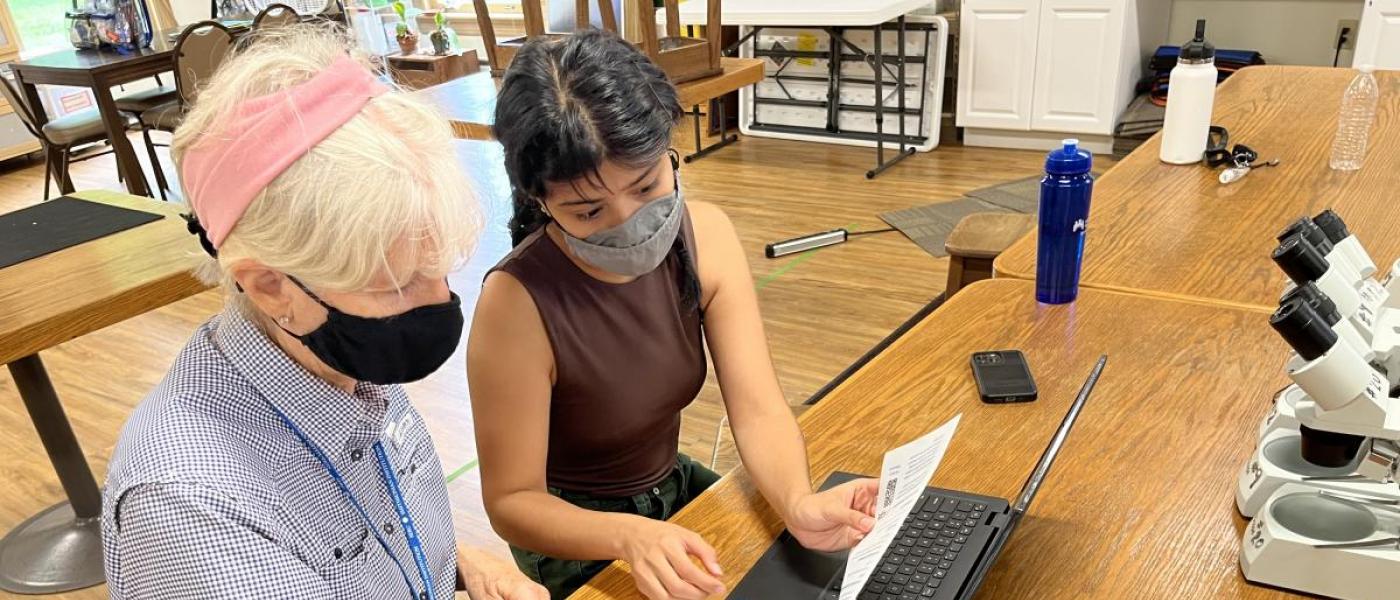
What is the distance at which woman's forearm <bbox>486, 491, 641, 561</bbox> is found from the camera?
106 centimetres

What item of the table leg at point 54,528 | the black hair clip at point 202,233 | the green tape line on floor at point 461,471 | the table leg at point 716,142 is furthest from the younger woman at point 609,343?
the table leg at point 716,142

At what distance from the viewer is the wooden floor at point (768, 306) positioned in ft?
8.71

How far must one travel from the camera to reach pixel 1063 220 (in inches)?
54.6

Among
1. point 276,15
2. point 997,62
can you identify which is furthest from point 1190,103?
point 276,15

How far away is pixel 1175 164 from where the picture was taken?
2.07m

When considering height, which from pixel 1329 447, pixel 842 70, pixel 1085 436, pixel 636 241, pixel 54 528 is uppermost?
pixel 636 241

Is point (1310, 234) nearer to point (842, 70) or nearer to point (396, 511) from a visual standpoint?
point (396, 511)

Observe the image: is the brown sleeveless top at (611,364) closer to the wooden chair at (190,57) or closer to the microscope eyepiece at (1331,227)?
the microscope eyepiece at (1331,227)

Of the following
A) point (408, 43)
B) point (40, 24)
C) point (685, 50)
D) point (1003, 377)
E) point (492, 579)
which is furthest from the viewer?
point (40, 24)

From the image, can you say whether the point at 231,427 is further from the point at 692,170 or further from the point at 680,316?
the point at 692,170

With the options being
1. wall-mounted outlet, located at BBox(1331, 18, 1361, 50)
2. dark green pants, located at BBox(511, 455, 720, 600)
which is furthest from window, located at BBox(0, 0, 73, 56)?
wall-mounted outlet, located at BBox(1331, 18, 1361, 50)

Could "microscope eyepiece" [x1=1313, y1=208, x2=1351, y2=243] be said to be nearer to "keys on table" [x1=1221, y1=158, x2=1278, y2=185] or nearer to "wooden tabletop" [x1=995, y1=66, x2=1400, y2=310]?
"wooden tabletop" [x1=995, y1=66, x2=1400, y2=310]

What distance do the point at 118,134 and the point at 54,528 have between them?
9.11 ft

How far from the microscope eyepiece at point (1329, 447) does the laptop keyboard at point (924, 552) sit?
308mm
